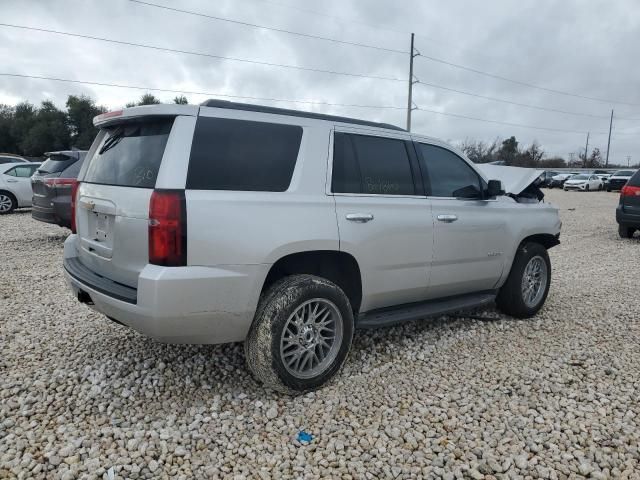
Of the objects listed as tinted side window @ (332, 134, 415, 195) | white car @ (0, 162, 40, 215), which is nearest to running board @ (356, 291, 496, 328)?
tinted side window @ (332, 134, 415, 195)

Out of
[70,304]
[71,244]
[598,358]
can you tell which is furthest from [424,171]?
[70,304]

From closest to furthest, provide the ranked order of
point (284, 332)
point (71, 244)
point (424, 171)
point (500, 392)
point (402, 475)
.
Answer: point (402, 475) → point (284, 332) → point (500, 392) → point (71, 244) → point (424, 171)

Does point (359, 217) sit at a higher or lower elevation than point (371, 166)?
lower

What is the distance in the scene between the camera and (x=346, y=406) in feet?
10.2

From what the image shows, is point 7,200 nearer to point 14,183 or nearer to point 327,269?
point 14,183

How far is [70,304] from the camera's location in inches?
199

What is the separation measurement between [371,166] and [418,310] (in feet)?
4.06

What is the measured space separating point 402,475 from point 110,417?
178 centimetres

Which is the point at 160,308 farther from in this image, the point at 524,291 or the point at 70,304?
the point at 524,291

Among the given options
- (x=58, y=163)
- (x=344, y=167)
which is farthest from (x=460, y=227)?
(x=58, y=163)

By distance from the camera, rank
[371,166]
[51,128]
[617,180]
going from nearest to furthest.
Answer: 1. [371,166]
2. [617,180]
3. [51,128]

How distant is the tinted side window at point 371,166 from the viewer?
3.43m

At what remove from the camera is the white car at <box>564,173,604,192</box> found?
3650 cm

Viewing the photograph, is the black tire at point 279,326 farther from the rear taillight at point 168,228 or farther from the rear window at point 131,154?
the rear window at point 131,154
